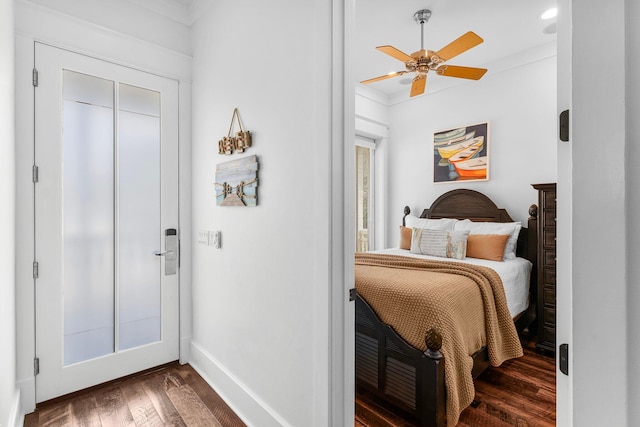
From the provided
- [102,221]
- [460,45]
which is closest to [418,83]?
[460,45]

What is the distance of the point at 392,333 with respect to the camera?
6.31 ft

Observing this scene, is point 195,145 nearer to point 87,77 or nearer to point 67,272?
point 87,77

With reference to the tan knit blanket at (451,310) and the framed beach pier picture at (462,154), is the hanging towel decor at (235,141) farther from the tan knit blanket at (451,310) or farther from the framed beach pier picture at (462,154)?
the framed beach pier picture at (462,154)

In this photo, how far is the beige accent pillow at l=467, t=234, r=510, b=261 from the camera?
3211mm

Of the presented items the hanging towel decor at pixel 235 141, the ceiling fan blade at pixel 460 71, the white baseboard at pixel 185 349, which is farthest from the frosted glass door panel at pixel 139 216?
the ceiling fan blade at pixel 460 71

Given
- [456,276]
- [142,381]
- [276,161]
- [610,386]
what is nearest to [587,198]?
[610,386]

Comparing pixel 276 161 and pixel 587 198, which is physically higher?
pixel 276 161

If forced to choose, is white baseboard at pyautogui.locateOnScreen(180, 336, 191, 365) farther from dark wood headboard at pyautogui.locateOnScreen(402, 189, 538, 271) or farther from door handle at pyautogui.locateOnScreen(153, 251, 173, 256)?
dark wood headboard at pyautogui.locateOnScreen(402, 189, 538, 271)

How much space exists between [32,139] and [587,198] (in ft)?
8.73

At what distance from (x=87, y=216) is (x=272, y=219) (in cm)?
141

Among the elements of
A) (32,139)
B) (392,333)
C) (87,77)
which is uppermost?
(87,77)

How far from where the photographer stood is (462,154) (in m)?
4.03

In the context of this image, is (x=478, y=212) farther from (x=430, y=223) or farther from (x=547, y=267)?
(x=547, y=267)

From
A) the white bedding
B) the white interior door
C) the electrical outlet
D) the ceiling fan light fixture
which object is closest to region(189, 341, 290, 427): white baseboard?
the white interior door
